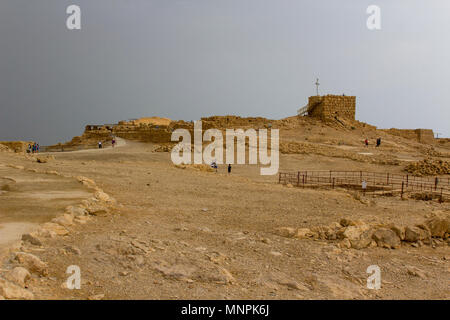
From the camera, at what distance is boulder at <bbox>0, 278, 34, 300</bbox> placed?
3.80 m

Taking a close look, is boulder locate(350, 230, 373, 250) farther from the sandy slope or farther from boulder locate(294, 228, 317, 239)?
boulder locate(294, 228, 317, 239)

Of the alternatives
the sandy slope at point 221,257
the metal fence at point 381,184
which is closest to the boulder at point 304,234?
the sandy slope at point 221,257

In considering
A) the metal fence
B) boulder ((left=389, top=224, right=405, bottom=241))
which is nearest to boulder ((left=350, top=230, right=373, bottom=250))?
boulder ((left=389, top=224, right=405, bottom=241))

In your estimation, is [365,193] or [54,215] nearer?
[54,215]

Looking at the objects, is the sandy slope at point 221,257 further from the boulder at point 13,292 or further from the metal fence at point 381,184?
the metal fence at point 381,184

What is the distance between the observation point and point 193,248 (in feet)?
21.0

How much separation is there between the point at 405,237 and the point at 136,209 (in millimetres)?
6170

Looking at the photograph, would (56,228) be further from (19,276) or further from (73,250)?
(19,276)

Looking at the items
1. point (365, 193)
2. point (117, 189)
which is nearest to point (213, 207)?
point (117, 189)

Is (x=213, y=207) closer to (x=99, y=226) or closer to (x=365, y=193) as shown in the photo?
(x=99, y=226)

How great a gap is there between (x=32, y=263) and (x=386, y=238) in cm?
658

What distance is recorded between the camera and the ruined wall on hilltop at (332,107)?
43.8 m

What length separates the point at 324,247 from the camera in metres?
7.39

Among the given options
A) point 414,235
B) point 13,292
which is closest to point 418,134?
point 414,235
